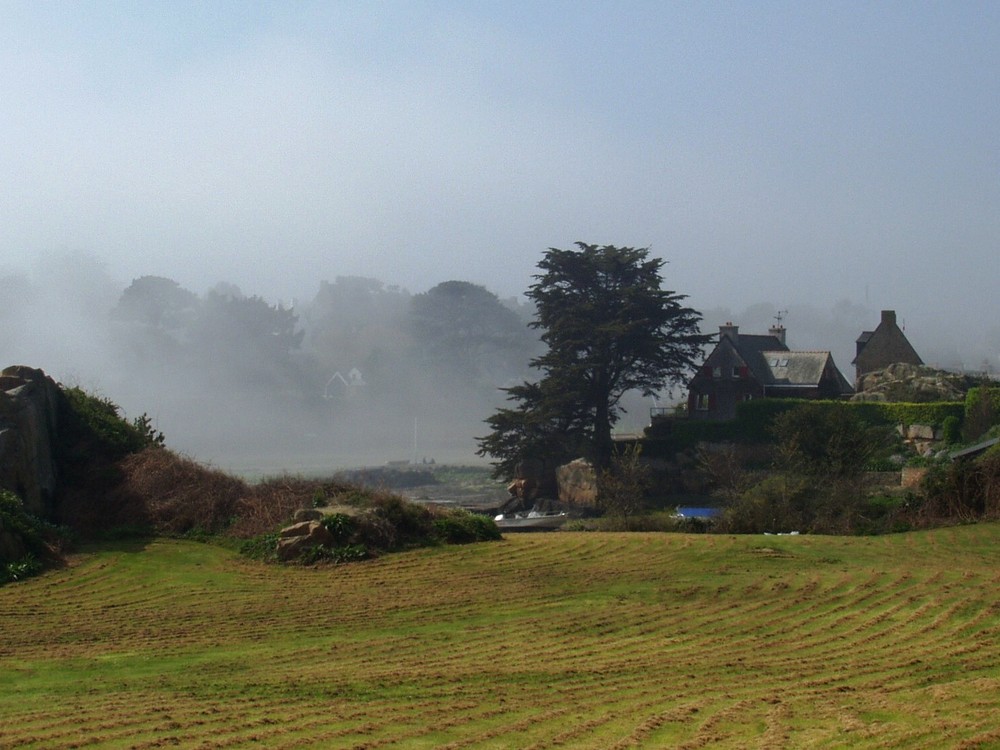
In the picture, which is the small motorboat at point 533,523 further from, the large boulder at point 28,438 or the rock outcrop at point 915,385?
the rock outcrop at point 915,385

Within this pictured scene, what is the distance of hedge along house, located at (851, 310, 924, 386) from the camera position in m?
66.2

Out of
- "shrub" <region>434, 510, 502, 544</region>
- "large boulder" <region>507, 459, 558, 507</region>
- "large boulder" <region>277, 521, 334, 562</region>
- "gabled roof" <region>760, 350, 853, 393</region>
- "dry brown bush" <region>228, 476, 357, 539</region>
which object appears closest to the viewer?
"large boulder" <region>277, 521, 334, 562</region>

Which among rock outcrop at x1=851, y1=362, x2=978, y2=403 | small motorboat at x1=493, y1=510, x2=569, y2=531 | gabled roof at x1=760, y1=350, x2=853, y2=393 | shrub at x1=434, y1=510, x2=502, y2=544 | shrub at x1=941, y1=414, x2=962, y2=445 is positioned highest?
gabled roof at x1=760, y1=350, x2=853, y2=393

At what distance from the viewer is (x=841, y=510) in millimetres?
31812

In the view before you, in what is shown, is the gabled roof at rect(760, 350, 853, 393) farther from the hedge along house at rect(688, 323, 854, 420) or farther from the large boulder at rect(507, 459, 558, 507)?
the large boulder at rect(507, 459, 558, 507)

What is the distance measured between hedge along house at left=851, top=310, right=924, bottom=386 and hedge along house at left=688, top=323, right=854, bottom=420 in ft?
7.40

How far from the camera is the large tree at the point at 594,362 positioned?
5522cm

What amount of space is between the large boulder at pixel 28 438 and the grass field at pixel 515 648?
335 cm

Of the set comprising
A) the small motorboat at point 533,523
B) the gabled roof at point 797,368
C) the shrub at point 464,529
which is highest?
the gabled roof at point 797,368

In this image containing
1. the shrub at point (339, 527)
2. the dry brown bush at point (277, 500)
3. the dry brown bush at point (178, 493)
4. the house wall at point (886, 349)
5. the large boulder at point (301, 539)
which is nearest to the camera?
the large boulder at point (301, 539)

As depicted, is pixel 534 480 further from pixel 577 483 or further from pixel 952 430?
pixel 952 430

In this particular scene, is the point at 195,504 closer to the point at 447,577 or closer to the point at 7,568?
the point at 7,568

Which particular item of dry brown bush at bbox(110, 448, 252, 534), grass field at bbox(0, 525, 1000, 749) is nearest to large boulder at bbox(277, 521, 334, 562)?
grass field at bbox(0, 525, 1000, 749)

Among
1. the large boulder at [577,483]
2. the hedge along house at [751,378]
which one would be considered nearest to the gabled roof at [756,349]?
the hedge along house at [751,378]
